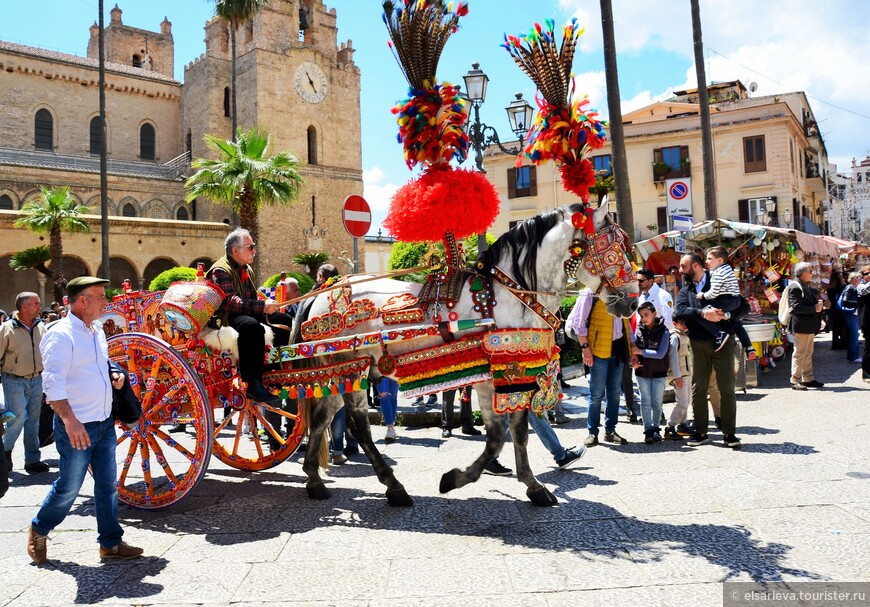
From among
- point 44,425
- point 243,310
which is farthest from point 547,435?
point 44,425

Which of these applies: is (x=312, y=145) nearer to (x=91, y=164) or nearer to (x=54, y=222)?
(x=91, y=164)

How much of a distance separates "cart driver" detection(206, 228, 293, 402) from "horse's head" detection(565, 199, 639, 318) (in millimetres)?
2477

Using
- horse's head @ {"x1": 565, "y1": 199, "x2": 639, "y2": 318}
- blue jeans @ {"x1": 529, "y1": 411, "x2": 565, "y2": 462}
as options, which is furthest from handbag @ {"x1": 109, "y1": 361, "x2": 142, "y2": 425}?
blue jeans @ {"x1": 529, "y1": 411, "x2": 565, "y2": 462}

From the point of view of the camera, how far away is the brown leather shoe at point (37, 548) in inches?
168

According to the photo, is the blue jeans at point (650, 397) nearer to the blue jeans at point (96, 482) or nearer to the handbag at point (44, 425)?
the blue jeans at point (96, 482)

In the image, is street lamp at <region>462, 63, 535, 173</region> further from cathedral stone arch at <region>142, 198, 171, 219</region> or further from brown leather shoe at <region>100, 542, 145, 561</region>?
cathedral stone arch at <region>142, 198, 171, 219</region>

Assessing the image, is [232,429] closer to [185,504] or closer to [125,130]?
[185,504]

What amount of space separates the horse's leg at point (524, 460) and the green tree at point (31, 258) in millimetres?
27381

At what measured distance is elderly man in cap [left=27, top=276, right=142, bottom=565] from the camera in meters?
4.10

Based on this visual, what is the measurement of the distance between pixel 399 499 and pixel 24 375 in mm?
4812

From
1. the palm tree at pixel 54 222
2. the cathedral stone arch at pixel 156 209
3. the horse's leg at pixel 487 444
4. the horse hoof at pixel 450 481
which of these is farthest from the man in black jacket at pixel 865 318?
the cathedral stone arch at pixel 156 209

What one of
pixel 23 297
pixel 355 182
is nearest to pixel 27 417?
pixel 23 297

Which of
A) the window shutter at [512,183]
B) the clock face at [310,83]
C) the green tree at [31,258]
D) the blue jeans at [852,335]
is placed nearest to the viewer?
the blue jeans at [852,335]

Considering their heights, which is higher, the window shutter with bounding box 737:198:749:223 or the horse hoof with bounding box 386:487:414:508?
the window shutter with bounding box 737:198:749:223
